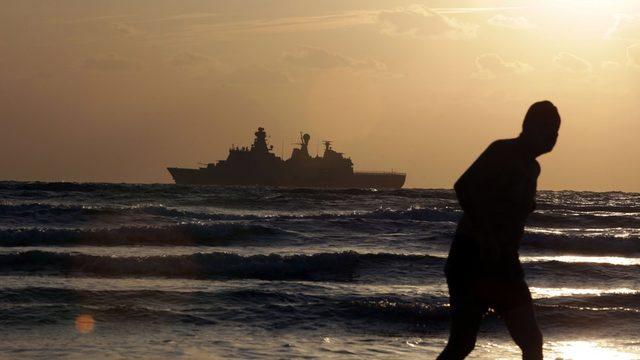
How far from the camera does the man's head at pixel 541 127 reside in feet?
15.1

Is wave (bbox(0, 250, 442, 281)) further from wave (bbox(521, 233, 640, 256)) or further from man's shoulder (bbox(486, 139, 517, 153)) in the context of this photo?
man's shoulder (bbox(486, 139, 517, 153))

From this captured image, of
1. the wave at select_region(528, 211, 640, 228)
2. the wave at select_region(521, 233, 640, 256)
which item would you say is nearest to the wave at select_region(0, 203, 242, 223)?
the wave at select_region(528, 211, 640, 228)

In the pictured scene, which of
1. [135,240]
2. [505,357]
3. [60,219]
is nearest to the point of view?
[505,357]

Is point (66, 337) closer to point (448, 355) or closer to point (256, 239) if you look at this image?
point (448, 355)

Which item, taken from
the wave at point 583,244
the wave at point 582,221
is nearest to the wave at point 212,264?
the wave at point 583,244

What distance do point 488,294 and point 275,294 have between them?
6.50 metres

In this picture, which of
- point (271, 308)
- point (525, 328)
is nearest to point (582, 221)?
point (271, 308)

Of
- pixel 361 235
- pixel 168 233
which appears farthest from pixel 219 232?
pixel 361 235

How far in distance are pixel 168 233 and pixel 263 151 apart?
74016 mm

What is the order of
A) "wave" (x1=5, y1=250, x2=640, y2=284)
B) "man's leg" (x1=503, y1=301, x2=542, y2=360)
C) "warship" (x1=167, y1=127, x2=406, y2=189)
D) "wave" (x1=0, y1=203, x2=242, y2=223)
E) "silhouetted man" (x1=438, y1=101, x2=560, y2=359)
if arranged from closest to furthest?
1. "silhouetted man" (x1=438, y1=101, x2=560, y2=359)
2. "man's leg" (x1=503, y1=301, x2=542, y2=360)
3. "wave" (x1=5, y1=250, x2=640, y2=284)
4. "wave" (x1=0, y1=203, x2=242, y2=223)
5. "warship" (x1=167, y1=127, x2=406, y2=189)

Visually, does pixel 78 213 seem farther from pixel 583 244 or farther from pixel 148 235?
pixel 583 244

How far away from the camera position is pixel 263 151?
94.6 meters

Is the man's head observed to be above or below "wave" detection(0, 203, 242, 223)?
above

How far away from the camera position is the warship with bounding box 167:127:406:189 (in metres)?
94.2
